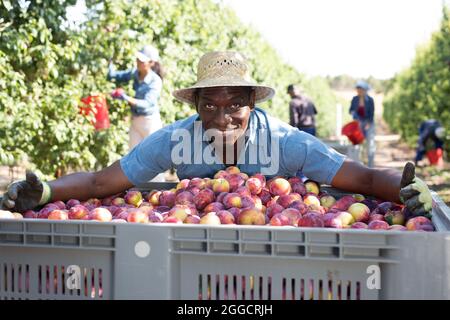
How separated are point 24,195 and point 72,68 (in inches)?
192

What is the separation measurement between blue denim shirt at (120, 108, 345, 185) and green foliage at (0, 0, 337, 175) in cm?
303

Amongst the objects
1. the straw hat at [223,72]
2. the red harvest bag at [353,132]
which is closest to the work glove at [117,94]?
the straw hat at [223,72]

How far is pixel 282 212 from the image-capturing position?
2.40 m

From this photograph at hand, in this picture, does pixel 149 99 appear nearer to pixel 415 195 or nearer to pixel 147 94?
pixel 147 94

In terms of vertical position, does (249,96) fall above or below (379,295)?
above

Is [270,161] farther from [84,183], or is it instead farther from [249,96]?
[84,183]

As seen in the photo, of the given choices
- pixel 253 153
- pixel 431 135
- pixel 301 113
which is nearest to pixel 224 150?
pixel 253 153

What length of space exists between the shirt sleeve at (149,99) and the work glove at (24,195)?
470 centimetres

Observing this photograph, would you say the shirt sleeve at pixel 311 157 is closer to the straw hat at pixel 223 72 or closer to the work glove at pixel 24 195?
the straw hat at pixel 223 72

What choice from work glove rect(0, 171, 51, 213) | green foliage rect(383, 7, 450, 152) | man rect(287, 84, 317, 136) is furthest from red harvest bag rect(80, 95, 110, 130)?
green foliage rect(383, 7, 450, 152)

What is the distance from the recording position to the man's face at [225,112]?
3.03m

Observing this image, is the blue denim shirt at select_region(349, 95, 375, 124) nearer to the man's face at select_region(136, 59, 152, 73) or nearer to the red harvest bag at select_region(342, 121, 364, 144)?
the red harvest bag at select_region(342, 121, 364, 144)

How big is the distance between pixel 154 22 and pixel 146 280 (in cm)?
773

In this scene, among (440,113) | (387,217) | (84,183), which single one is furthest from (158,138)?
(440,113)
